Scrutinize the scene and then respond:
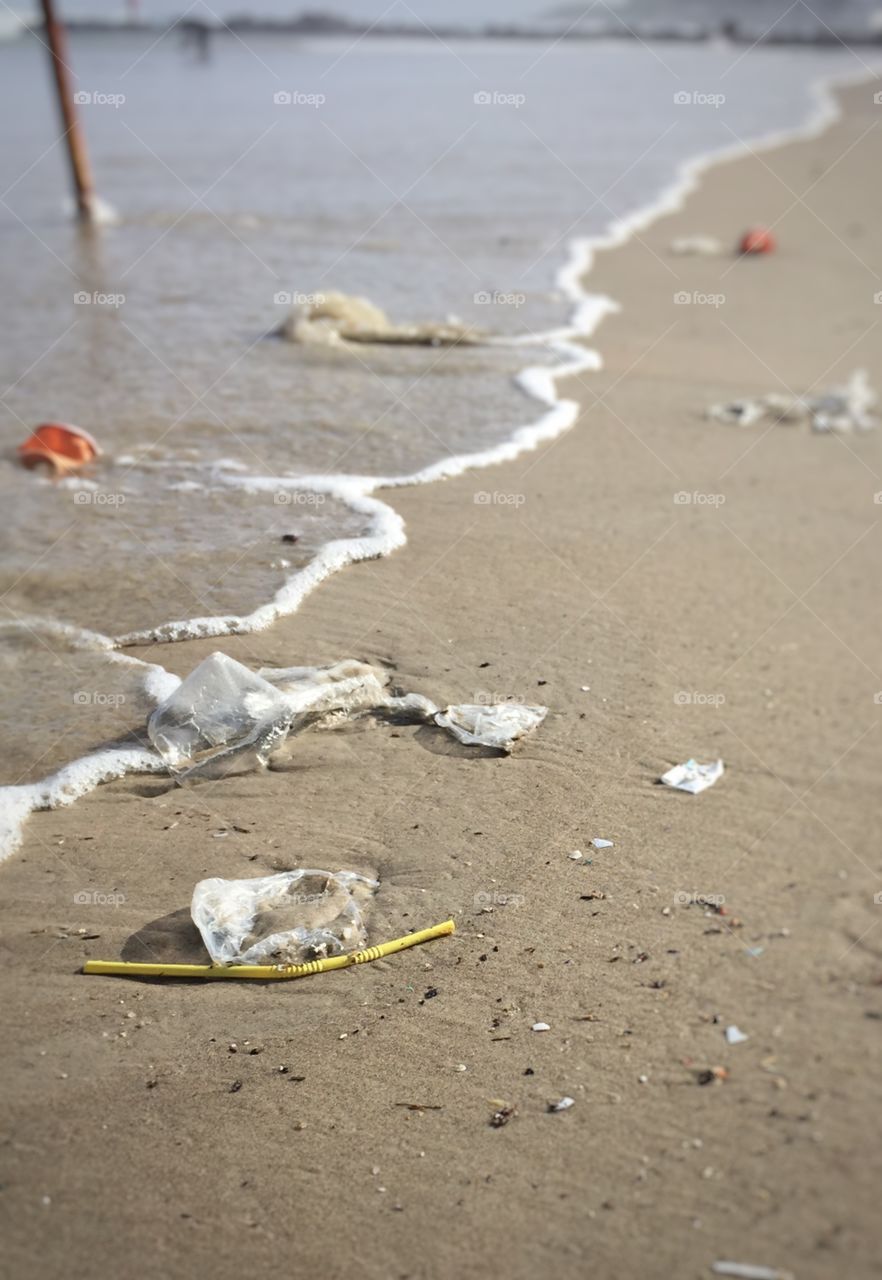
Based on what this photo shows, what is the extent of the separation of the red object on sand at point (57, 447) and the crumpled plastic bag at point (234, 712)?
2622 millimetres

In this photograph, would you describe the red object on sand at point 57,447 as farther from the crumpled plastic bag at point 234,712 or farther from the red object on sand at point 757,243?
the red object on sand at point 757,243

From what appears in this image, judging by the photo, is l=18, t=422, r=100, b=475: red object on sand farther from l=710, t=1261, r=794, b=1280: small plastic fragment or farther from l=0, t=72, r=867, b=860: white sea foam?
l=710, t=1261, r=794, b=1280: small plastic fragment

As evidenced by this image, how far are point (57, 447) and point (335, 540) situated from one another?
1925 mm

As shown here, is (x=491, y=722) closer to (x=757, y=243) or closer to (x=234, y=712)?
(x=234, y=712)

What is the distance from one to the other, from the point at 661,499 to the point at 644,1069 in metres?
3.75

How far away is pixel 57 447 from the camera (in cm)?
632

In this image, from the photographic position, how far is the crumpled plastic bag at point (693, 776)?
12.5 feet

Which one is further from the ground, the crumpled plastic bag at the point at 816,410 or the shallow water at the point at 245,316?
the shallow water at the point at 245,316

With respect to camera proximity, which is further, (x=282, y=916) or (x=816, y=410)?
(x=816, y=410)

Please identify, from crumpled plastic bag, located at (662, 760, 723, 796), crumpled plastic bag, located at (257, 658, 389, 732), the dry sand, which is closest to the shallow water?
crumpled plastic bag, located at (257, 658, 389, 732)

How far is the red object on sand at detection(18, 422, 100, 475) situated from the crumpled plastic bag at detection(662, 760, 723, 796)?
386cm

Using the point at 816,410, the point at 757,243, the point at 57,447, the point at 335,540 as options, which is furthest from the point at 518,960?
the point at 757,243

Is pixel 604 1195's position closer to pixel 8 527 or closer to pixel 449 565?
pixel 449 565

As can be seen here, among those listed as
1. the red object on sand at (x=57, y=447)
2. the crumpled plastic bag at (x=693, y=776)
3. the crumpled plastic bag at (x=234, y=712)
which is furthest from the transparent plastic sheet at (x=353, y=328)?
the crumpled plastic bag at (x=693, y=776)
